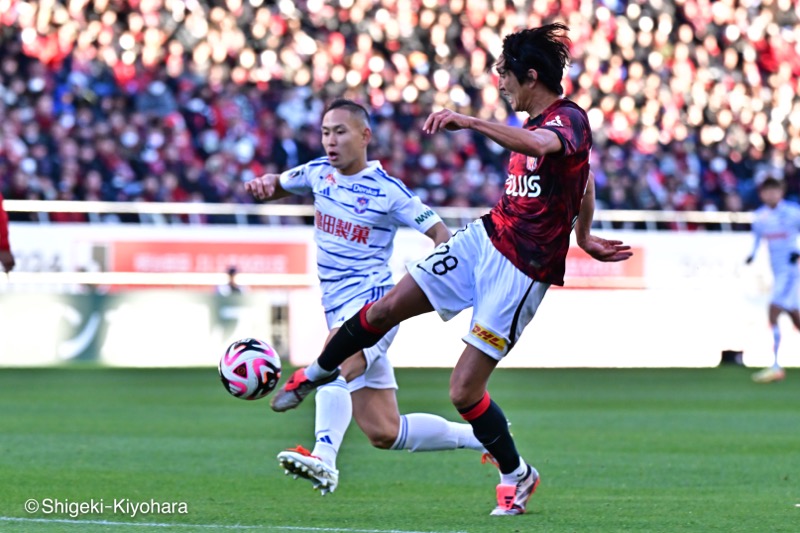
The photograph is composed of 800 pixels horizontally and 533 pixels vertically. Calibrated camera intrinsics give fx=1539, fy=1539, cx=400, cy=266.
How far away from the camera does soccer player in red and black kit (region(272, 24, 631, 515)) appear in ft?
21.1

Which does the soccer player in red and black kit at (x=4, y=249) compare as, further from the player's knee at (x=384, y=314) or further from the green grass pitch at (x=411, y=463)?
the player's knee at (x=384, y=314)

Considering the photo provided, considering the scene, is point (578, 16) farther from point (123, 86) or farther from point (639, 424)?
point (639, 424)

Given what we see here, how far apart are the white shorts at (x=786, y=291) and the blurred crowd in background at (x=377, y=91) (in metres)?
6.24

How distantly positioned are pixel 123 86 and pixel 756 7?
48.8 feet

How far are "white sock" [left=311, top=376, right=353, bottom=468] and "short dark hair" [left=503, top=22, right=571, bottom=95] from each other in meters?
1.71

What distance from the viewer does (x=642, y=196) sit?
25.9m

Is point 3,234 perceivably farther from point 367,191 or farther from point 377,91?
point 377,91

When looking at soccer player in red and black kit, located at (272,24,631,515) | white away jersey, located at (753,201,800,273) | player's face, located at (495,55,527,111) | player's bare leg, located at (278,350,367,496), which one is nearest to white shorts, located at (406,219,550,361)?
soccer player in red and black kit, located at (272,24,631,515)

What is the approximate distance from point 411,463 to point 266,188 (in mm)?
2823

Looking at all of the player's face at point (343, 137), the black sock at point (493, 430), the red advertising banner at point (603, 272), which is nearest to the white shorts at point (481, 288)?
the black sock at point (493, 430)

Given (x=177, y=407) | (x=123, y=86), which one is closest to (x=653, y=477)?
(x=177, y=407)

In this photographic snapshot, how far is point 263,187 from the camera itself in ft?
24.8

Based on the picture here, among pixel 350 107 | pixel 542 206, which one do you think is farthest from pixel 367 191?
pixel 542 206

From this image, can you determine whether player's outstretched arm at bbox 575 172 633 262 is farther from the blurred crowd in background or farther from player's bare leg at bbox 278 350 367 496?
the blurred crowd in background
